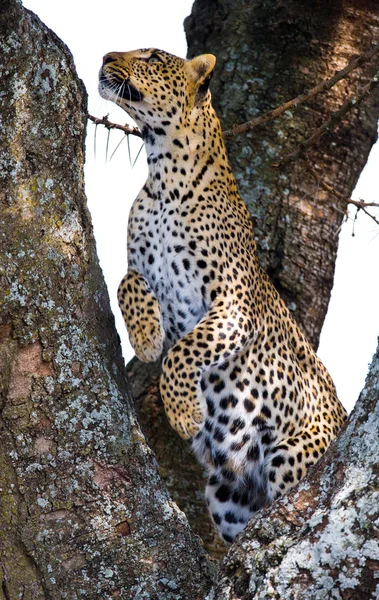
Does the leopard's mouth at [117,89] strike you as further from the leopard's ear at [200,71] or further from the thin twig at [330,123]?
the thin twig at [330,123]

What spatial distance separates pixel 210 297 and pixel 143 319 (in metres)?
0.44

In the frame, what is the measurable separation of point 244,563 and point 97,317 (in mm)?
1480

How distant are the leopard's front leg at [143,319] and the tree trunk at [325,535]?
1.87 metres

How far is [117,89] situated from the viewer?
5727 mm

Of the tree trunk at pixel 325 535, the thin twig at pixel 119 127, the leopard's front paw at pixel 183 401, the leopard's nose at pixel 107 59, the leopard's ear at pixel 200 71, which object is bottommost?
the tree trunk at pixel 325 535

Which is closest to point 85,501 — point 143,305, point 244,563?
point 244,563

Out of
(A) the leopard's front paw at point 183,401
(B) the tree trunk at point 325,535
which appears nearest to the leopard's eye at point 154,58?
(A) the leopard's front paw at point 183,401

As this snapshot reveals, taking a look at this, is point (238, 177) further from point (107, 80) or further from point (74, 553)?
point (74, 553)

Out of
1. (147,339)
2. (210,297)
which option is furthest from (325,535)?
(210,297)

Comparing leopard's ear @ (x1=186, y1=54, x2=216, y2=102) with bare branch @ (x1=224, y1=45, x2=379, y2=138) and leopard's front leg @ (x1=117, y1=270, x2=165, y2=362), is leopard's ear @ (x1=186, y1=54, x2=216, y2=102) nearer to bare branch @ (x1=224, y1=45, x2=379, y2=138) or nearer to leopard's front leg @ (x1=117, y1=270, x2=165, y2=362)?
bare branch @ (x1=224, y1=45, x2=379, y2=138)

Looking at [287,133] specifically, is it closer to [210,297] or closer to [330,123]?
[330,123]

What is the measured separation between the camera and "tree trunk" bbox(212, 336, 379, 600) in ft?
11.2

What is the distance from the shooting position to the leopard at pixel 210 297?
5625 millimetres

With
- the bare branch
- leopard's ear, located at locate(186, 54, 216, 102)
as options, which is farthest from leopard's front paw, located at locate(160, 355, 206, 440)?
the bare branch
